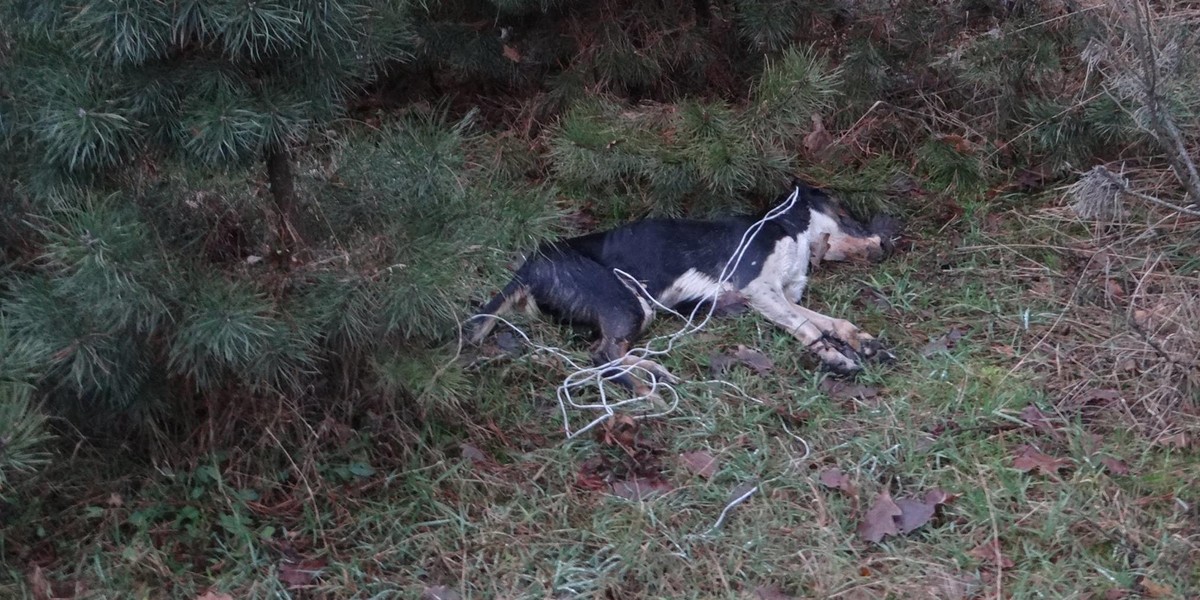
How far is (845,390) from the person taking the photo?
12.1ft

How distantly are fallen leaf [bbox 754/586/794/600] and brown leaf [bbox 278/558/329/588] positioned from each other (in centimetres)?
114

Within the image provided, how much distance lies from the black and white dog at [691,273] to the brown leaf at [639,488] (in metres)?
0.60

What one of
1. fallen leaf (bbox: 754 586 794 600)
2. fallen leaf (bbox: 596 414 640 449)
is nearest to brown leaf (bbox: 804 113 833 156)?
fallen leaf (bbox: 596 414 640 449)

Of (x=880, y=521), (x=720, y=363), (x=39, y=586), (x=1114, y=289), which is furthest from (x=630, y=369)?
(x=39, y=586)

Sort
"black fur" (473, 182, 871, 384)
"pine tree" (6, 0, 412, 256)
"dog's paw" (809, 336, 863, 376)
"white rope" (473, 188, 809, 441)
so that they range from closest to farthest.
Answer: "pine tree" (6, 0, 412, 256) → "white rope" (473, 188, 809, 441) → "dog's paw" (809, 336, 863, 376) → "black fur" (473, 182, 871, 384)

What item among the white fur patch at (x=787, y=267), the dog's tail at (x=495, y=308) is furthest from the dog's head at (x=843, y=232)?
the dog's tail at (x=495, y=308)

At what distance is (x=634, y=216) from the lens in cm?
482

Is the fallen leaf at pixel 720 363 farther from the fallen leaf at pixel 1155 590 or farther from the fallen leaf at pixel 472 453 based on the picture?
the fallen leaf at pixel 1155 590

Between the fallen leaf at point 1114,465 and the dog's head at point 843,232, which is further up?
the fallen leaf at point 1114,465

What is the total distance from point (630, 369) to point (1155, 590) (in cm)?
174

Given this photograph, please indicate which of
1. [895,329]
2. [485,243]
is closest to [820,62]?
[895,329]

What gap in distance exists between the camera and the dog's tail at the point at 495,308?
3887 mm

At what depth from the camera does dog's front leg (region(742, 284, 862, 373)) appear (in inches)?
151

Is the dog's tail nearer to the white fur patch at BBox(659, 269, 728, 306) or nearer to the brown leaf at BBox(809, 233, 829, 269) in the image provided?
the white fur patch at BBox(659, 269, 728, 306)
